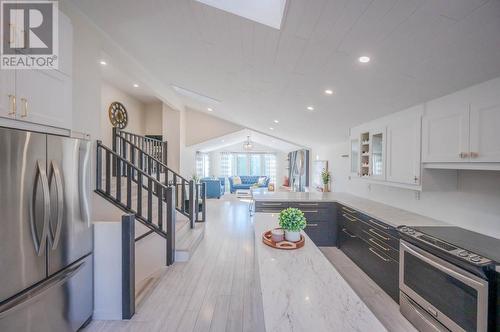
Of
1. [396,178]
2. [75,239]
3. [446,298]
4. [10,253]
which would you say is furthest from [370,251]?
[10,253]

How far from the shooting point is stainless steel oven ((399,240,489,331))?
1.59 m

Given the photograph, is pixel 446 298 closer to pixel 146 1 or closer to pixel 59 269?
pixel 59 269

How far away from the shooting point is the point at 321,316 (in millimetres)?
1087

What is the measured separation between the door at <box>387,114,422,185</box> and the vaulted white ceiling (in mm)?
226

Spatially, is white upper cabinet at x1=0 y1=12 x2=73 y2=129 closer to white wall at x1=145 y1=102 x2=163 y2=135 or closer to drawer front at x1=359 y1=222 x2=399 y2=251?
drawer front at x1=359 y1=222 x2=399 y2=251

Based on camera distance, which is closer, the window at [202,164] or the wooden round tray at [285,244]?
the wooden round tray at [285,244]

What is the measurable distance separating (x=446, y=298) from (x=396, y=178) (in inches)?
56.0

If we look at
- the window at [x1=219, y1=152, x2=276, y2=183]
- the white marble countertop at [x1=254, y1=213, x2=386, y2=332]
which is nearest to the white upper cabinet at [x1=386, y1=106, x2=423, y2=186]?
the white marble countertop at [x1=254, y1=213, x2=386, y2=332]

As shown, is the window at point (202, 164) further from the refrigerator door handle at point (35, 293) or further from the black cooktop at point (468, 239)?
the black cooktop at point (468, 239)

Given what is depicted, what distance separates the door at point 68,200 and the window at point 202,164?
891cm

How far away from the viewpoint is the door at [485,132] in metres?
1.74

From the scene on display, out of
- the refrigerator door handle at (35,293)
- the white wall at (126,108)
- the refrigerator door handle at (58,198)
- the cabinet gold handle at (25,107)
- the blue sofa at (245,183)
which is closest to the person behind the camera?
the refrigerator door handle at (35,293)

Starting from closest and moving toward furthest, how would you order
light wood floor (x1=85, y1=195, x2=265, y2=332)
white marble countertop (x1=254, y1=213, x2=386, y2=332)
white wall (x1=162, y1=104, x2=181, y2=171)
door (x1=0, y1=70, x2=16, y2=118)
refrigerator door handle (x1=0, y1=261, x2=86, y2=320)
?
white marble countertop (x1=254, y1=213, x2=386, y2=332) < refrigerator door handle (x1=0, y1=261, x2=86, y2=320) < door (x1=0, y1=70, x2=16, y2=118) < light wood floor (x1=85, y1=195, x2=265, y2=332) < white wall (x1=162, y1=104, x2=181, y2=171)

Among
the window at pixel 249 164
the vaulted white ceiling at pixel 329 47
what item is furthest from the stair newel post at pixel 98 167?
the window at pixel 249 164
